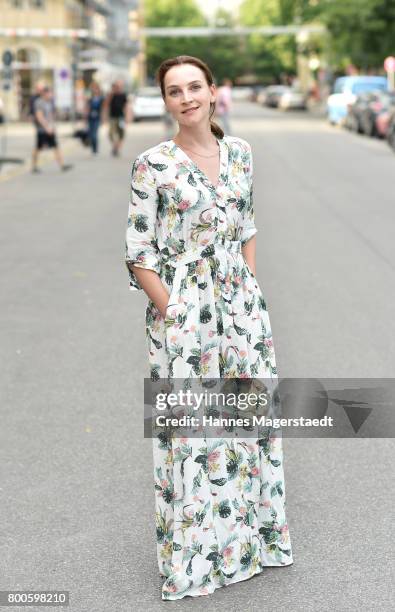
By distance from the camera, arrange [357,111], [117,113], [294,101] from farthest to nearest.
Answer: [294,101]
[357,111]
[117,113]

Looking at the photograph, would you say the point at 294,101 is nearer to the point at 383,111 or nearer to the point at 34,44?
the point at 34,44

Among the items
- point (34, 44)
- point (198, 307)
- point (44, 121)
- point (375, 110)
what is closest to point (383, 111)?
point (375, 110)

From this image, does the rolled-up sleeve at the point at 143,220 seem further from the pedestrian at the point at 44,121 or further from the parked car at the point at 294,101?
the parked car at the point at 294,101

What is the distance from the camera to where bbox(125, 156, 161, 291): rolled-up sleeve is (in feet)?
12.0

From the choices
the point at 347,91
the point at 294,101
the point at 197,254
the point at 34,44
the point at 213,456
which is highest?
the point at 34,44

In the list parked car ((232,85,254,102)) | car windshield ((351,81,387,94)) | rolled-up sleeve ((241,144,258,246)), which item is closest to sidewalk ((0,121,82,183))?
car windshield ((351,81,387,94))

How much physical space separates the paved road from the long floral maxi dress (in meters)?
0.17

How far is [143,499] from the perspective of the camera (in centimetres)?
478

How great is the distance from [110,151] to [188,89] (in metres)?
28.5

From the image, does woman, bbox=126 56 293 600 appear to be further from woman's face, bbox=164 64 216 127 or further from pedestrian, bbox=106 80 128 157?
pedestrian, bbox=106 80 128 157

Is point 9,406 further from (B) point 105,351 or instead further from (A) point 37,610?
(A) point 37,610

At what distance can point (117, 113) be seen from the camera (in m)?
28.9

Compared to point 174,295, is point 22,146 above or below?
above

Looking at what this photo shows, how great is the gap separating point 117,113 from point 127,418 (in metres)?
23.5
